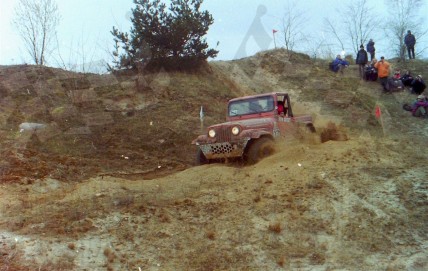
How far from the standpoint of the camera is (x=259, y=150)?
9430 mm

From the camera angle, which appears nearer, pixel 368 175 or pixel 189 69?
pixel 368 175

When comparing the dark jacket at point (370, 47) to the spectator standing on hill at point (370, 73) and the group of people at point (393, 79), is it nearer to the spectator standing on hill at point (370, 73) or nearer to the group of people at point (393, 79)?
the group of people at point (393, 79)

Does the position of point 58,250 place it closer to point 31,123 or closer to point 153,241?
point 153,241

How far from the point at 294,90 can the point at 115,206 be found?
1531 cm

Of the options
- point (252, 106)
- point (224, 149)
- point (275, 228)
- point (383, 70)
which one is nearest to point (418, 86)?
point (383, 70)

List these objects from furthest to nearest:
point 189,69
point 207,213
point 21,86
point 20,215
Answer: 1. point 189,69
2. point 21,86
3. point 207,213
4. point 20,215

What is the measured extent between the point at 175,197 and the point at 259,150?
282cm

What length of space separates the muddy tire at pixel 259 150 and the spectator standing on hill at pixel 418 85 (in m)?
11.7

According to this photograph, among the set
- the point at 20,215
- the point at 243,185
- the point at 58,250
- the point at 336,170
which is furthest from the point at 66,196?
the point at 336,170

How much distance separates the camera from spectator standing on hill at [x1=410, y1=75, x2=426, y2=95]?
1830cm

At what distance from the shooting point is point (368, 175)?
26.3 ft

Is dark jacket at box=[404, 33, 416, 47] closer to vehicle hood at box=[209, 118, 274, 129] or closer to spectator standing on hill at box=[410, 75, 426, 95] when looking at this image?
spectator standing on hill at box=[410, 75, 426, 95]

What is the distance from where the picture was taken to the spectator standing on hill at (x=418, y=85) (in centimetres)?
1830

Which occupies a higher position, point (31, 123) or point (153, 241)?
point (31, 123)
